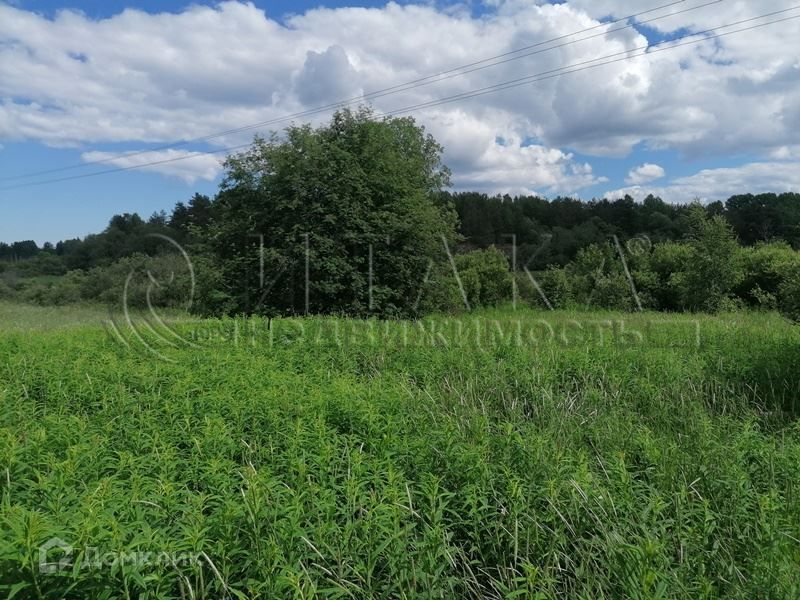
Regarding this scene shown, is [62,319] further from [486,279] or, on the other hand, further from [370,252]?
[486,279]

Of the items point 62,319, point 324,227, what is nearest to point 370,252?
point 324,227

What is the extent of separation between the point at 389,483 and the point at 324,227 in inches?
597

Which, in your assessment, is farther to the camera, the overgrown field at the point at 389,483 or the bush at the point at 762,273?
the bush at the point at 762,273

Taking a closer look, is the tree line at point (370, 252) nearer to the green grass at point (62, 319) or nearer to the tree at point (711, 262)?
the tree at point (711, 262)

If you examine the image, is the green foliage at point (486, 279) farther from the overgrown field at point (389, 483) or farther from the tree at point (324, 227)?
the overgrown field at point (389, 483)

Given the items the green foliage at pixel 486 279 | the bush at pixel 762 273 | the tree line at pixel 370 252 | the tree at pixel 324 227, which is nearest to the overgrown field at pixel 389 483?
the tree line at pixel 370 252

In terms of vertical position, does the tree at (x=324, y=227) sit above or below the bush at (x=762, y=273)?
above

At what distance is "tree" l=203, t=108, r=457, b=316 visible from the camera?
1775 cm

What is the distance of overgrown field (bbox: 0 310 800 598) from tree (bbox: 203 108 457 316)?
10735mm

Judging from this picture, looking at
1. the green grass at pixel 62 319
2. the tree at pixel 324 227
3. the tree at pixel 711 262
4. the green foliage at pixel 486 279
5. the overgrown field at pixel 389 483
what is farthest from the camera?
the green foliage at pixel 486 279

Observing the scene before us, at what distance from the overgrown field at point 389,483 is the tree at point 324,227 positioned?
423 inches

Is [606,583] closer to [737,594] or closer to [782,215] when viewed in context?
[737,594]

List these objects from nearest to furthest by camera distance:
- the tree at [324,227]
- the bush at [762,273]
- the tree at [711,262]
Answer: the tree at [324,227] < the tree at [711,262] < the bush at [762,273]

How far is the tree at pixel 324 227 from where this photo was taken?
17.8 metres
